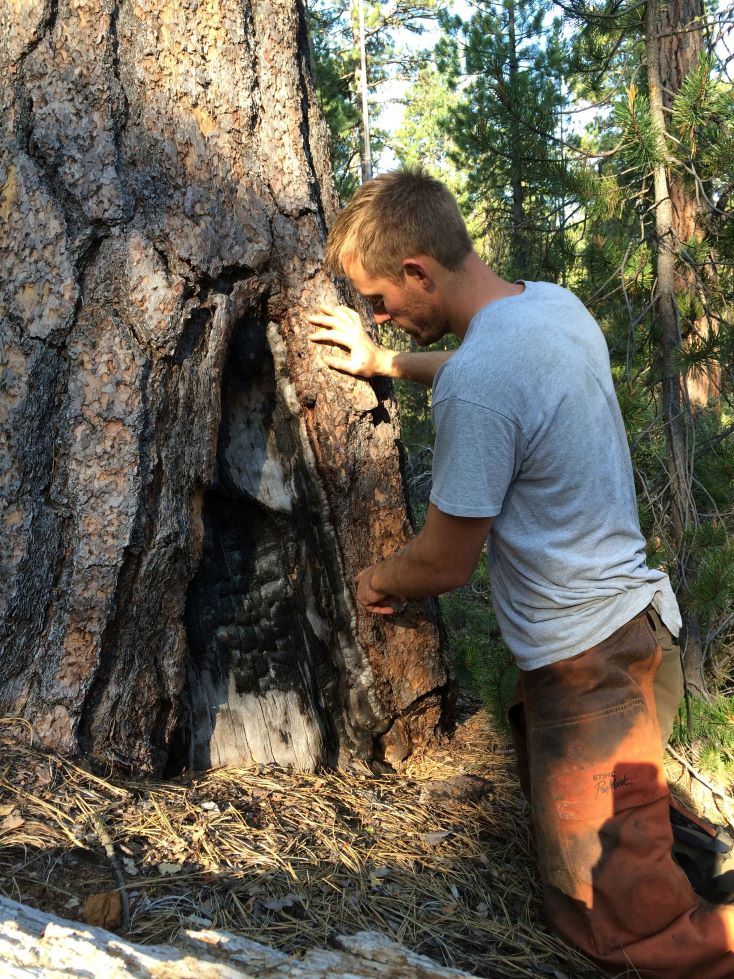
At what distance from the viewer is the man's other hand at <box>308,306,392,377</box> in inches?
110

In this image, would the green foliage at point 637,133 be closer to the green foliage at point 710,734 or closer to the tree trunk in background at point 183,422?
the tree trunk in background at point 183,422

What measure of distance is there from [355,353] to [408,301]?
431 millimetres

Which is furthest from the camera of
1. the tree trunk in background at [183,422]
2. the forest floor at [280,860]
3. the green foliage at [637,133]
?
the green foliage at [637,133]

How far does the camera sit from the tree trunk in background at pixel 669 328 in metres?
3.62

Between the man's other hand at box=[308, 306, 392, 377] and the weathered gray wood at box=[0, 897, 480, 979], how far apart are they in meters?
1.76

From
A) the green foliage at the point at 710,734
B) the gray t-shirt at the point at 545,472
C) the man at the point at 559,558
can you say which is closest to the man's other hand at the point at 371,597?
the man at the point at 559,558

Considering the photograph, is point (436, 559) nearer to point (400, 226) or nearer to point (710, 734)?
point (400, 226)

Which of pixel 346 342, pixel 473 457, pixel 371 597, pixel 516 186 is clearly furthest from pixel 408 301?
pixel 516 186

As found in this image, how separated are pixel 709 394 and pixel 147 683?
3999 mm

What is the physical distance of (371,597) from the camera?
266 centimetres

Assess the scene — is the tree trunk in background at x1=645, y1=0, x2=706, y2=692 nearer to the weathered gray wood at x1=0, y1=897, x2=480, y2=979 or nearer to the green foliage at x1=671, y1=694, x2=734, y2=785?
the green foliage at x1=671, y1=694, x2=734, y2=785

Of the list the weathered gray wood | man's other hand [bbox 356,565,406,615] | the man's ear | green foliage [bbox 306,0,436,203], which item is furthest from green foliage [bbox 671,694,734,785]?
green foliage [bbox 306,0,436,203]

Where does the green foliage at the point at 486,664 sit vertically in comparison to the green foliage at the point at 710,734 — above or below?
above

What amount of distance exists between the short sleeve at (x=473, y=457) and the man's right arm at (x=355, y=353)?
2.50 ft
